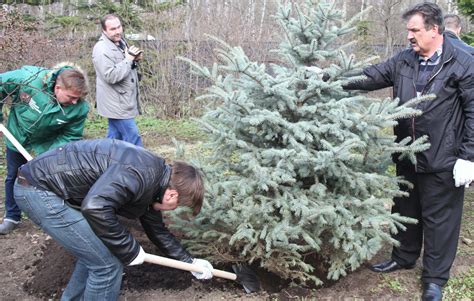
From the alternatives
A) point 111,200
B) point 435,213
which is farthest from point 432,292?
point 111,200

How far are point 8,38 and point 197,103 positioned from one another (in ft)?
19.9

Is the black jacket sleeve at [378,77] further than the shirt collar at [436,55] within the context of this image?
Yes

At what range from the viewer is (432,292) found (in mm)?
3555

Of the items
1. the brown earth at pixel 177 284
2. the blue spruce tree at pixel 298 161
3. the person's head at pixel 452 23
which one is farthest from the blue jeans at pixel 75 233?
the person's head at pixel 452 23

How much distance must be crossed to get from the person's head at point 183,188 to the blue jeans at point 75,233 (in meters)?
0.49

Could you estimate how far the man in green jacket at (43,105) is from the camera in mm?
3541

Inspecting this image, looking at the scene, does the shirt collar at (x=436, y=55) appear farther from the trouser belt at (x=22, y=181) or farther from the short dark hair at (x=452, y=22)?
the trouser belt at (x=22, y=181)

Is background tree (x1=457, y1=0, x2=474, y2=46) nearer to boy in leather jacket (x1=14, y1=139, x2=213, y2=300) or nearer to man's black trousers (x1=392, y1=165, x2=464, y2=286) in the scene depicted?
man's black trousers (x1=392, y1=165, x2=464, y2=286)

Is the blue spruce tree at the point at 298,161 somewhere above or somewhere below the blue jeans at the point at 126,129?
above

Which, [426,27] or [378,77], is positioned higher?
[426,27]

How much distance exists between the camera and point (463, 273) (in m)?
3.95

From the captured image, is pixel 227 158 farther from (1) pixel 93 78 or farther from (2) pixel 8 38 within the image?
(1) pixel 93 78

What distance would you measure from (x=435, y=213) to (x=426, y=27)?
1.32 meters

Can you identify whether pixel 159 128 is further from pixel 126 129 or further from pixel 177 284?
pixel 177 284
